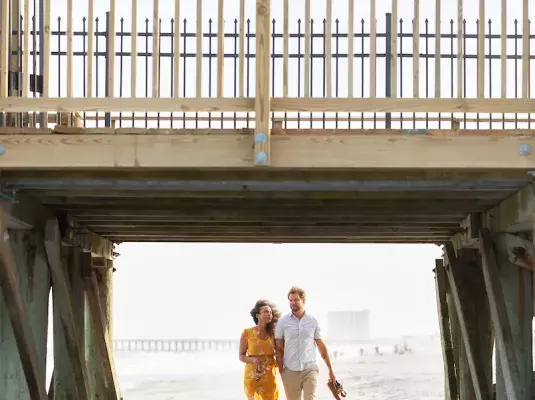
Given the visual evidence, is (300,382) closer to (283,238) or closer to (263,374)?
(263,374)

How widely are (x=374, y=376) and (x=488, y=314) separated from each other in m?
29.1

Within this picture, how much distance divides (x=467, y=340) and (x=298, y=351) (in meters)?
3.09

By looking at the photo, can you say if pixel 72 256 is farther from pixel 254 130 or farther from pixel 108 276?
→ pixel 254 130

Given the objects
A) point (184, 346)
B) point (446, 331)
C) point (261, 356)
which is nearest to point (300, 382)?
point (261, 356)

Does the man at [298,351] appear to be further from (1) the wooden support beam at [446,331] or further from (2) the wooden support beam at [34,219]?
(1) the wooden support beam at [446,331]

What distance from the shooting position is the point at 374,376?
149ft

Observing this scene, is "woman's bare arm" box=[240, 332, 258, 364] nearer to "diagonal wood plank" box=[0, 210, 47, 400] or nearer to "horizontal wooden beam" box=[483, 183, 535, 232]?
"diagonal wood plank" box=[0, 210, 47, 400]

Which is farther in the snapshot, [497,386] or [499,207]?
[497,386]

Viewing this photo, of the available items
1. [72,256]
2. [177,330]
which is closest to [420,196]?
[72,256]

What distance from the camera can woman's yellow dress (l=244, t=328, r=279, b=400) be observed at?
14070 millimetres

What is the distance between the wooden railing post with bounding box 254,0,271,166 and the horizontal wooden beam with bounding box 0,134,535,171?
0.18 m

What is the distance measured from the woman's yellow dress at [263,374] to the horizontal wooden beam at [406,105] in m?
4.08

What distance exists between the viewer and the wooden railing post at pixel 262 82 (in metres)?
10.7

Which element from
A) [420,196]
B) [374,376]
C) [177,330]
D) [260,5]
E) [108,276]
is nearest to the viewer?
[260,5]
